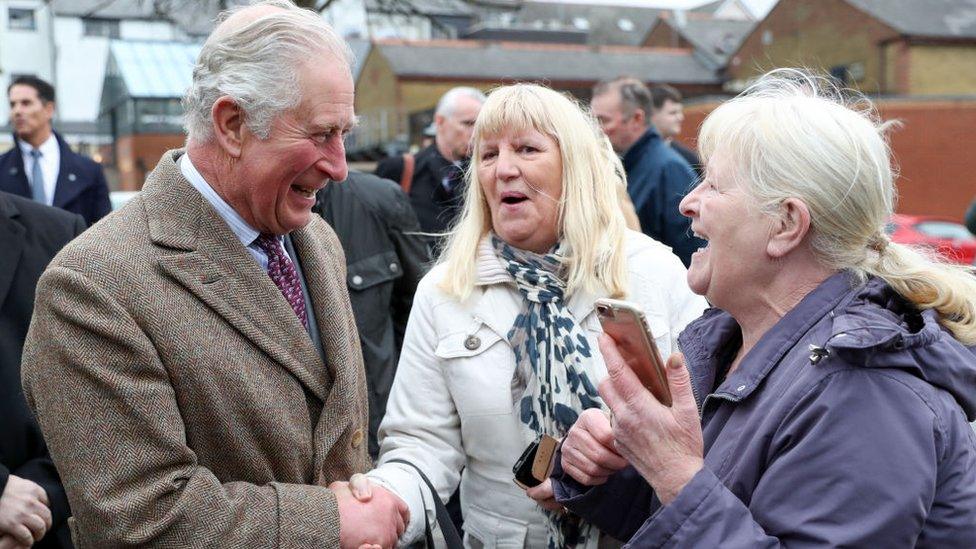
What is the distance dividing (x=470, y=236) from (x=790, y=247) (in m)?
1.38

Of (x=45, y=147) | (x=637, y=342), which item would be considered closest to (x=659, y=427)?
(x=637, y=342)

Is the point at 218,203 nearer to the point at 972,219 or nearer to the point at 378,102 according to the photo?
the point at 972,219

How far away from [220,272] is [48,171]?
A: 16.7 feet

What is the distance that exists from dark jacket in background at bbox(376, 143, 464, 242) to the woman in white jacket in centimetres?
268

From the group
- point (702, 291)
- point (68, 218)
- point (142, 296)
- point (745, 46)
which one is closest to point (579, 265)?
point (702, 291)

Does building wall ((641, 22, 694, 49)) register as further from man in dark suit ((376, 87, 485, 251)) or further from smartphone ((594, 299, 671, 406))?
smartphone ((594, 299, 671, 406))

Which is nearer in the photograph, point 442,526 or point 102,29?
point 442,526

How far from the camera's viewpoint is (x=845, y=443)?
1630 millimetres

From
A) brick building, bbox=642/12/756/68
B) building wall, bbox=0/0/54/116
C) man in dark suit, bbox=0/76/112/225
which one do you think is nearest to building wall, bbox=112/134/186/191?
man in dark suit, bbox=0/76/112/225

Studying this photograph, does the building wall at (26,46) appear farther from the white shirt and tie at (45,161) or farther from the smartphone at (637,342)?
the smartphone at (637,342)

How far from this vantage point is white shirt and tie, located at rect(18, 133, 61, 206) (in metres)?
6.57

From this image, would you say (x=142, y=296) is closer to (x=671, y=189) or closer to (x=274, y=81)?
(x=274, y=81)

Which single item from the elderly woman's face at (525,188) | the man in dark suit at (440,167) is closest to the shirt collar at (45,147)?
the man in dark suit at (440,167)

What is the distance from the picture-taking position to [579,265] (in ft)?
9.80
